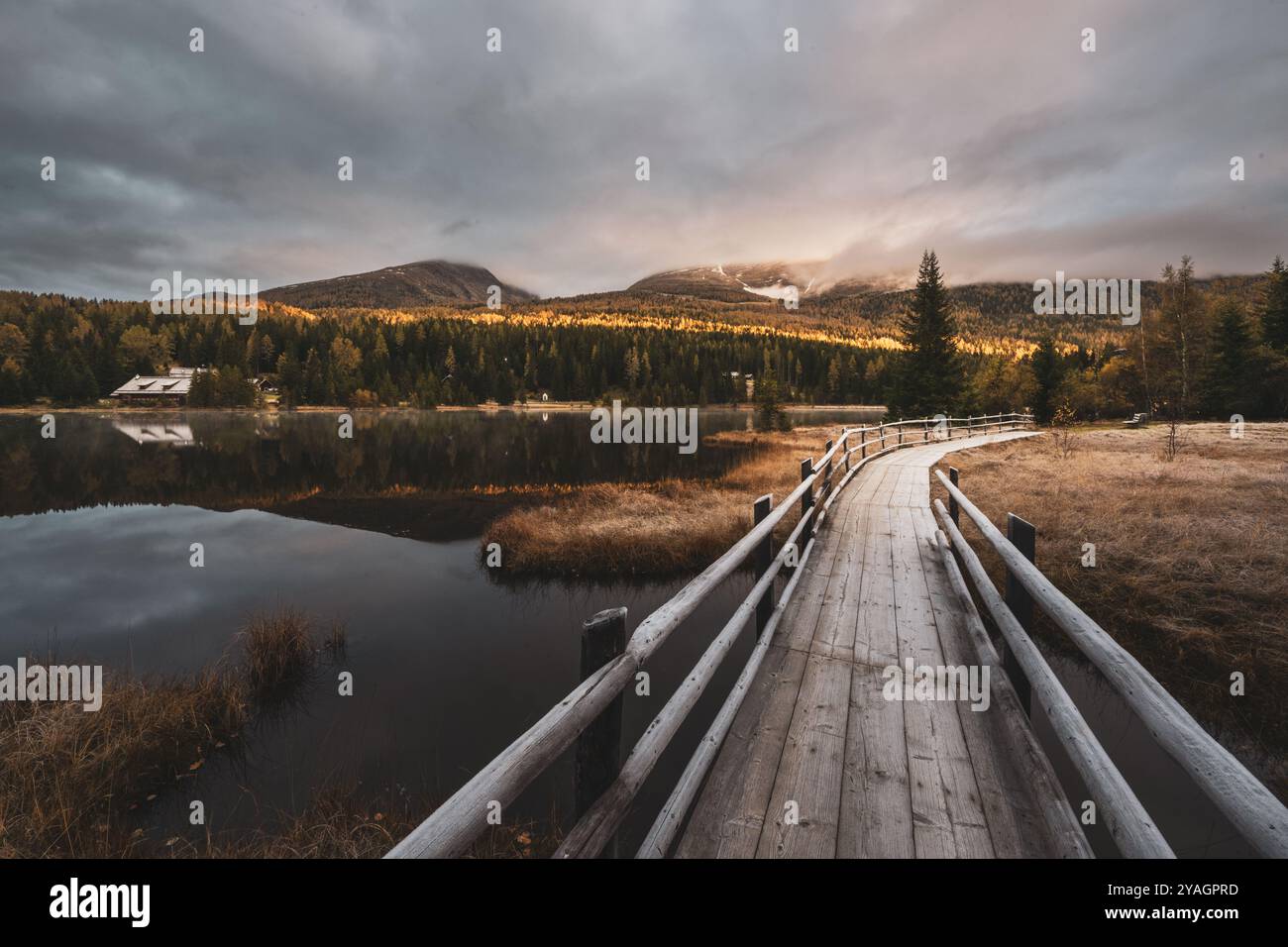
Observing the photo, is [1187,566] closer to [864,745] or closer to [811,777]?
[864,745]

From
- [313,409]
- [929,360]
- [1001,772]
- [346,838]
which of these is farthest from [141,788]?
[313,409]

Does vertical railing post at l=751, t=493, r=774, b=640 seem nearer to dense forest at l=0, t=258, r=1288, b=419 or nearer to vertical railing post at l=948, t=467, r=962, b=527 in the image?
vertical railing post at l=948, t=467, r=962, b=527

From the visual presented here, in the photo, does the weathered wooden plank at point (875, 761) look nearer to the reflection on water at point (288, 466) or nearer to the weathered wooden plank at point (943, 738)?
the weathered wooden plank at point (943, 738)

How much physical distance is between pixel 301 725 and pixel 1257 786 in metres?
8.09

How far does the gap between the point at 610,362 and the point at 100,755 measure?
378 feet

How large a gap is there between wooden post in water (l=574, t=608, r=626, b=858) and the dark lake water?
3080 mm

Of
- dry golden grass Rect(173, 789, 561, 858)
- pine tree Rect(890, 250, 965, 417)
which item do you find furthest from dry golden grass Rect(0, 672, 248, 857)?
pine tree Rect(890, 250, 965, 417)

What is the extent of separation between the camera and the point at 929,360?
32.8 metres

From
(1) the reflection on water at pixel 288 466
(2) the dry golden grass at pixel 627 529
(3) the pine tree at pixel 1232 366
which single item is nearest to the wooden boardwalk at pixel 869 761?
(2) the dry golden grass at pixel 627 529

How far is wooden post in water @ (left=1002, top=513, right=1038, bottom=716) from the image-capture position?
4.15 m

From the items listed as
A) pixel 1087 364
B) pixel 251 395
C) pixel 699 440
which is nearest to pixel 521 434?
pixel 699 440
